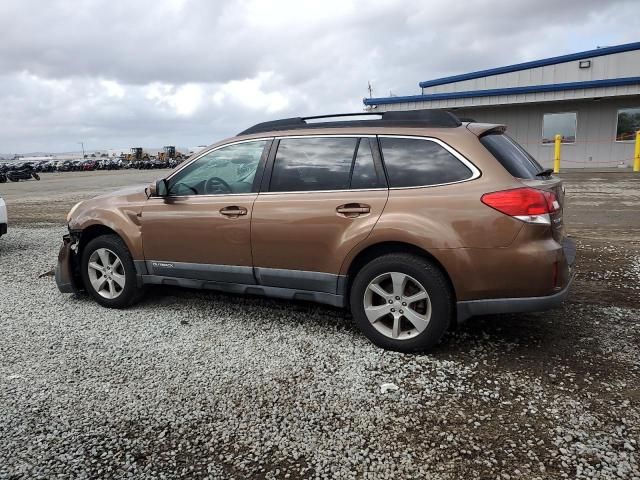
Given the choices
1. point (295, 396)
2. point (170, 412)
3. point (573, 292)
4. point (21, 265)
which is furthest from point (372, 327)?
point (21, 265)

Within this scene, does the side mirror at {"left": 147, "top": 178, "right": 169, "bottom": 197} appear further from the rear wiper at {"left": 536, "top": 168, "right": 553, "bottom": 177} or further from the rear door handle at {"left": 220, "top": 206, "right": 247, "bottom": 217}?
the rear wiper at {"left": 536, "top": 168, "right": 553, "bottom": 177}

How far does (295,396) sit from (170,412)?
0.77 meters

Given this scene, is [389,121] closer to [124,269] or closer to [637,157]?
[124,269]

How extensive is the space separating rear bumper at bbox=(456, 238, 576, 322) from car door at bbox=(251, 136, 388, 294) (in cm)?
91

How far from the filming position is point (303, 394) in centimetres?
327

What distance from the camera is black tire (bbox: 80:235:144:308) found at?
495cm

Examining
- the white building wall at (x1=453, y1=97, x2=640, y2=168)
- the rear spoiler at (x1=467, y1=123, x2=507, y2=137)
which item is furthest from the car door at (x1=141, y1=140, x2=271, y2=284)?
the white building wall at (x1=453, y1=97, x2=640, y2=168)

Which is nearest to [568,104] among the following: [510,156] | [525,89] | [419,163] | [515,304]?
[525,89]

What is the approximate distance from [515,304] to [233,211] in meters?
2.37

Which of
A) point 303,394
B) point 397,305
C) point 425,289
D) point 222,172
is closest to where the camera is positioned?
point 303,394

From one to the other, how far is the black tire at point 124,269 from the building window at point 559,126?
21.8 metres

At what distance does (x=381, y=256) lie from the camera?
3820 millimetres

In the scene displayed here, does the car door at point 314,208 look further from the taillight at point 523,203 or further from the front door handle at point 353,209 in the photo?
the taillight at point 523,203

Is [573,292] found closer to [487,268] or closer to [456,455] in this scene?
[487,268]
